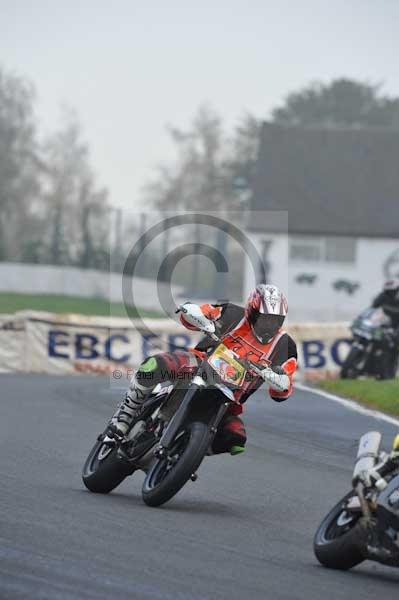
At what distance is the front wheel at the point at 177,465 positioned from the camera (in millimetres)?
8984

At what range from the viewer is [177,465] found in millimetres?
9000

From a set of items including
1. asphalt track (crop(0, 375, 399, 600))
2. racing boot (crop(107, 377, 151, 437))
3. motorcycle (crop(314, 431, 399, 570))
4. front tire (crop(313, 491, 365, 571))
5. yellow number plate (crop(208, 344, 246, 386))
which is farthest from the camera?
racing boot (crop(107, 377, 151, 437))

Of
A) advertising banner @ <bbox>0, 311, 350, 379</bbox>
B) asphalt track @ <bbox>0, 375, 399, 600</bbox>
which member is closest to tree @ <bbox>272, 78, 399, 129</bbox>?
advertising banner @ <bbox>0, 311, 350, 379</bbox>

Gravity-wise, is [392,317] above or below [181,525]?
below

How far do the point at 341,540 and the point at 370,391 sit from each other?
12.8 m

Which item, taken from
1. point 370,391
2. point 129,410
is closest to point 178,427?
point 129,410

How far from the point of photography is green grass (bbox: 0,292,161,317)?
1892 inches

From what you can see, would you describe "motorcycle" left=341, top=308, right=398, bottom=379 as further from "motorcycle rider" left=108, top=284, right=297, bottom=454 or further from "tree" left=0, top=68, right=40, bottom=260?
"tree" left=0, top=68, right=40, bottom=260

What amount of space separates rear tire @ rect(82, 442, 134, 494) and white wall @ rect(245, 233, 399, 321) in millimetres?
48309

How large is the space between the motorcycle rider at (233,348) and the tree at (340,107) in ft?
295

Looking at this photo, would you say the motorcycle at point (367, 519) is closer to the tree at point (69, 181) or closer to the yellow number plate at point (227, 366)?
the yellow number plate at point (227, 366)

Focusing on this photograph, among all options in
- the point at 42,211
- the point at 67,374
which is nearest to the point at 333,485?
the point at 67,374

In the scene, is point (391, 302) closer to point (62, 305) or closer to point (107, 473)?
point (107, 473)

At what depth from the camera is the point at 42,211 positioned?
9700 centimetres
